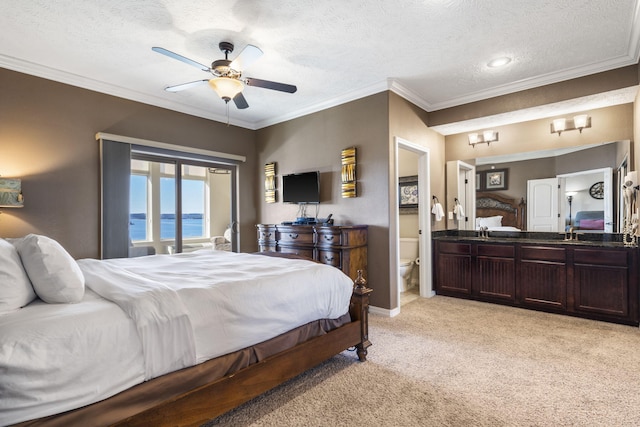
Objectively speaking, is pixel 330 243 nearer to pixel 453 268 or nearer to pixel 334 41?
pixel 453 268

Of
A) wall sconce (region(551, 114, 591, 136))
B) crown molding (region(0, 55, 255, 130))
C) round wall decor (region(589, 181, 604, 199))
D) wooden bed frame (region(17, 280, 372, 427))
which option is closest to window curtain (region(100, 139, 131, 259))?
crown molding (region(0, 55, 255, 130))

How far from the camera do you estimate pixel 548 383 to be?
Result: 2.17 metres

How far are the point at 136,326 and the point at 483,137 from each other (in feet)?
15.4

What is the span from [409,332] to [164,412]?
234 centimetres

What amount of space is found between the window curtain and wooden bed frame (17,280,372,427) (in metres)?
2.72

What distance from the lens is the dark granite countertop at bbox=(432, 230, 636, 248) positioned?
3.54 m

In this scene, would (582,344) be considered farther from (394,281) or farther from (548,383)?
(394,281)

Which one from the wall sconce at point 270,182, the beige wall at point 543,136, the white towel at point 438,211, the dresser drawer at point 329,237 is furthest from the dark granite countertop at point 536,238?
the wall sconce at point 270,182

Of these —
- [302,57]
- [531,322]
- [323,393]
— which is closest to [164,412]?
[323,393]

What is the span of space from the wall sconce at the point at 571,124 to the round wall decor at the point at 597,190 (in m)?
0.68

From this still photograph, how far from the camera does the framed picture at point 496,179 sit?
4410 millimetres

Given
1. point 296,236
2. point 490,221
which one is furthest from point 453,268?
point 296,236

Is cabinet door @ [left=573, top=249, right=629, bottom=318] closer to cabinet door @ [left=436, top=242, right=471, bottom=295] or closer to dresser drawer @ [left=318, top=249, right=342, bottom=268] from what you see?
cabinet door @ [left=436, top=242, right=471, bottom=295]

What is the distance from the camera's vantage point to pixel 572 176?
3914 millimetres
